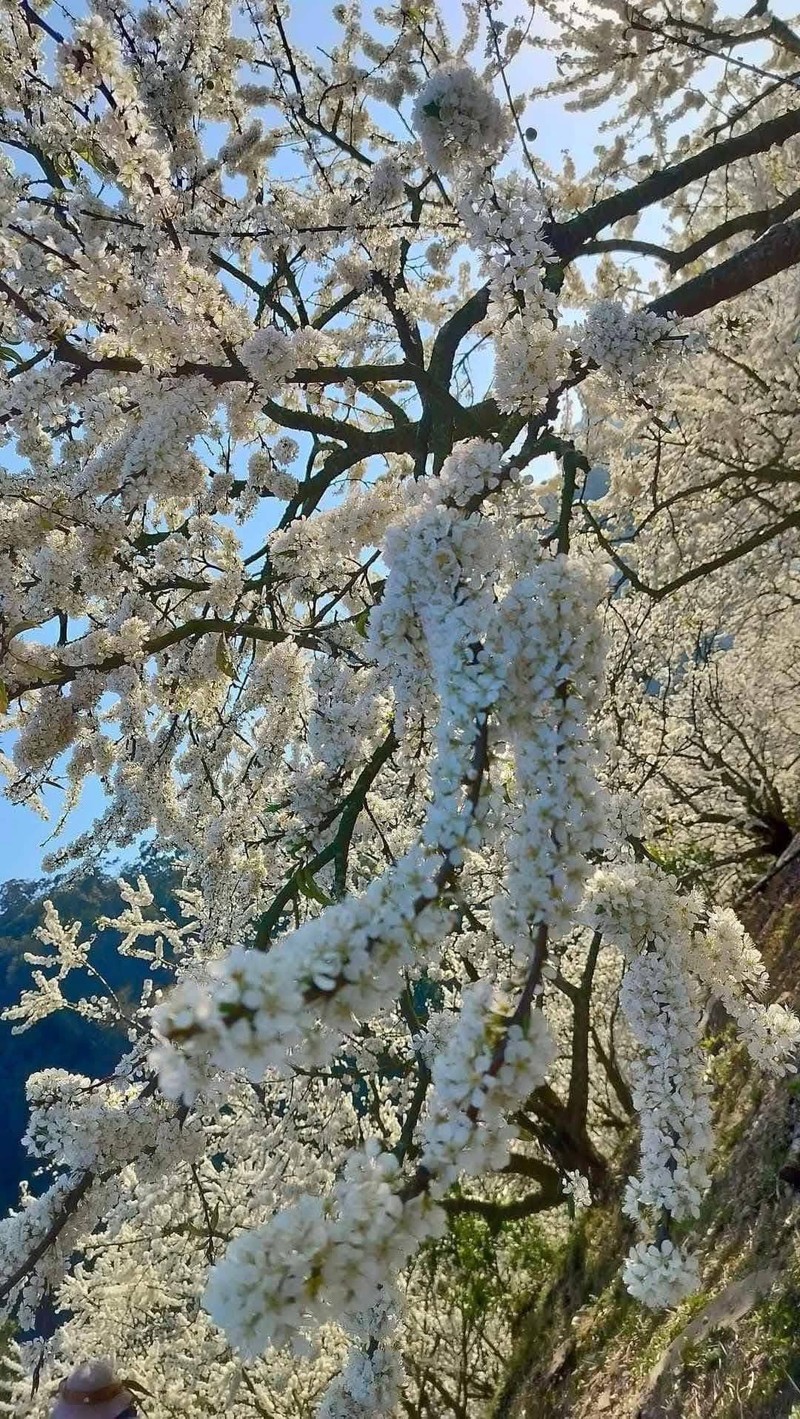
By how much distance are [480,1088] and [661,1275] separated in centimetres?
99

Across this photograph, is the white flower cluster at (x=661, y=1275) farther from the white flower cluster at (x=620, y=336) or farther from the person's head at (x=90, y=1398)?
the person's head at (x=90, y=1398)

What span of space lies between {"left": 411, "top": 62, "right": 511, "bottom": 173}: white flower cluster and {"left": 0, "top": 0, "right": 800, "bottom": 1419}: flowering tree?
0.01 m

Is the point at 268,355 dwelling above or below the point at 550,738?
above

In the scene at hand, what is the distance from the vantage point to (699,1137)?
172cm

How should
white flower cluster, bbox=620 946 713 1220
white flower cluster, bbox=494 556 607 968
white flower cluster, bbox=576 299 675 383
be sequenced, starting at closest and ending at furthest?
white flower cluster, bbox=494 556 607 968 → white flower cluster, bbox=620 946 713 1220 → white flower cluster, bbox=576 299 675 383

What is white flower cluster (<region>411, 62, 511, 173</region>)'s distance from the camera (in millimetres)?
2191

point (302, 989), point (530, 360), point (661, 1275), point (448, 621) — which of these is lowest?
point (661, 1275)

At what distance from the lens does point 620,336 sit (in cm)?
204

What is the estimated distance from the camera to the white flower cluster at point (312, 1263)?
1.08 meters

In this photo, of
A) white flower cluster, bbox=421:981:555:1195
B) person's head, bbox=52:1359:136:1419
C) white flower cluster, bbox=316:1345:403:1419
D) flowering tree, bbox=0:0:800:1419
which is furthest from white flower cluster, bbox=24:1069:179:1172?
white flower cluster, bbox=421:981:555:1195

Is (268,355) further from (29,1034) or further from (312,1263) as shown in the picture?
(29,1034)

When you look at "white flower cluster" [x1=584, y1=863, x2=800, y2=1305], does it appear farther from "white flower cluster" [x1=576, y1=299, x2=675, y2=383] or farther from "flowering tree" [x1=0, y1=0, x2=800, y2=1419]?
"white flower cluster" [x1=576, y1=299, x2=675, y2=383]

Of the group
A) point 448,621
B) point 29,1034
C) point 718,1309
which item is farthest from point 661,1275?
point 29,1034

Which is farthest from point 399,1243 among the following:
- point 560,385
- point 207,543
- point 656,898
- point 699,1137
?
point 207,543
